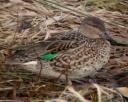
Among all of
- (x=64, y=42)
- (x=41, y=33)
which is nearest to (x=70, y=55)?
(x=64, y=42)

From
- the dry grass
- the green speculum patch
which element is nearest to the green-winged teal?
Result: the green speculum patch

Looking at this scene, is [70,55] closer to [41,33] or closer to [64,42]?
[64,42]

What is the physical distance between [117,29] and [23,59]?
1744mm

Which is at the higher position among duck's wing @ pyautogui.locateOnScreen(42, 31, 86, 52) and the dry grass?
duck's wing @ pyautogui.locateOnScreen(42, 31, 86, 52)

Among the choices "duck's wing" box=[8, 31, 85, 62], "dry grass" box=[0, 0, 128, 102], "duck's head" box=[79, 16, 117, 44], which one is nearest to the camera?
"dry grass" box=[0, 0, 128, 102]

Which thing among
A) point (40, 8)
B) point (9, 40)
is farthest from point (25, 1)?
point (9, 40)

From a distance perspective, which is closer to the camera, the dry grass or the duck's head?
the dry grass

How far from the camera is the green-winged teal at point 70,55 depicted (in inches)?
220

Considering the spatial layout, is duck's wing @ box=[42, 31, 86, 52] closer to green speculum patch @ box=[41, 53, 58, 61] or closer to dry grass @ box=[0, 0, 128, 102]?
green speculum patch @ box=[41, 53, 58, 61]

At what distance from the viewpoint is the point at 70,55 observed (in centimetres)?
571

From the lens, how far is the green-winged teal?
5590 millimetres

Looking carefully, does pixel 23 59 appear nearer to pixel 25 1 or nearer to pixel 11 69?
pixel 11 69

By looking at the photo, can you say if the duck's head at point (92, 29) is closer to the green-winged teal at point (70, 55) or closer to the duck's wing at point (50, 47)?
the green-winged teal at point (70, 55)

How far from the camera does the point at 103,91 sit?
15.5 ft
